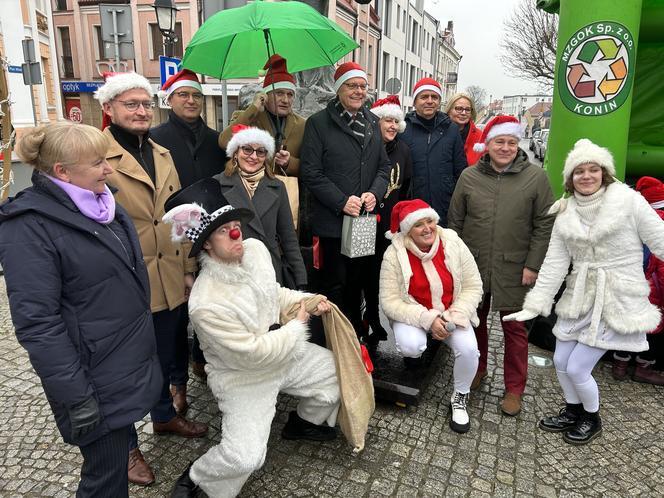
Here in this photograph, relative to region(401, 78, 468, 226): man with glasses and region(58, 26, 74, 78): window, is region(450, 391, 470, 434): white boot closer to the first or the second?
region(401, 78, 468, 226): man with glasses

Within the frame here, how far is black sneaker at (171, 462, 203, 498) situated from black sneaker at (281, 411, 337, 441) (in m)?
0.67

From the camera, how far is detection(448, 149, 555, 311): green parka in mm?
3402

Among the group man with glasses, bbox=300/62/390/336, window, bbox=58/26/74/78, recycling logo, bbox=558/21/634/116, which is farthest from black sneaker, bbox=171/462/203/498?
window, bbox=58/26/74/78

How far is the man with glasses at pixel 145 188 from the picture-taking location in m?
2.71

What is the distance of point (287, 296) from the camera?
288 centimetres

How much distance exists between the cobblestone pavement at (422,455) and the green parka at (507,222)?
893 mm

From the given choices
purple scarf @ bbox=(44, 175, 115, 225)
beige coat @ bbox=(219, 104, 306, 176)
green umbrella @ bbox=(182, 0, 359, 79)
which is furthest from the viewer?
beige coat @ bbox=(219, 104, 306, 176)

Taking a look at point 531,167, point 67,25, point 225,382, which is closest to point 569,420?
point 531,167

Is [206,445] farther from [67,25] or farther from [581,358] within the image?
[67,25]

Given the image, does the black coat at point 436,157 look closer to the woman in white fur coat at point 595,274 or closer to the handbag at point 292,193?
the woman in white fur coat at point 595,274

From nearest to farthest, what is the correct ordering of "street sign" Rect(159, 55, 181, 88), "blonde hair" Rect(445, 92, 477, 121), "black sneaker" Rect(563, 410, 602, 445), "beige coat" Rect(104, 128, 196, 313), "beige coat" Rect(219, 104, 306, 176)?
"beige coat" Rect(104, 128, 196, 313) → "black sneaker" Rect(563, 410, 602, 445) → "beige coat" Rect(219, 104, 306, 176) → "blonde hair" Rect(445, 92, 477, 121) → "street sign" Rect(159, 55, 181, 88)

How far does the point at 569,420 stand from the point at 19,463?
11.5ft

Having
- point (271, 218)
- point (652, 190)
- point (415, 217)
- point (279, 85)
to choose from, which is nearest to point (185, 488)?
point (271, 218)

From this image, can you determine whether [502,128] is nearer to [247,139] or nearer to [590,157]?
[590,157]
